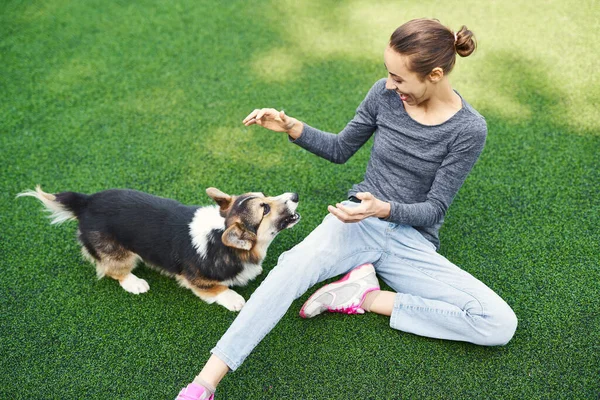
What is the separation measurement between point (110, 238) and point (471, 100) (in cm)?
286

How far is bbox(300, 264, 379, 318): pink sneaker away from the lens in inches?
104

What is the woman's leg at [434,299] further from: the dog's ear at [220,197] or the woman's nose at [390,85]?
the dog's ear at [220,197]

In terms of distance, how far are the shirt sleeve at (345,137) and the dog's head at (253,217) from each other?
1.04ft

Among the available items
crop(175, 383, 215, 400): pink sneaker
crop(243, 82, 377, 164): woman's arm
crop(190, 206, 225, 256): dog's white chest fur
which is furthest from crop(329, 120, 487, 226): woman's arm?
crop(175, 383, 215, 400): pink sneaker

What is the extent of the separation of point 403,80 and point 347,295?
3.85 feet

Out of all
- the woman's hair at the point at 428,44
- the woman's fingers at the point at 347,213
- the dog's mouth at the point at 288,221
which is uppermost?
the woman's hair at the point at 428,44

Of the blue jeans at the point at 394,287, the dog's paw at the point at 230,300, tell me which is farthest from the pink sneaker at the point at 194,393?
the dog's paw at the point at 230,300

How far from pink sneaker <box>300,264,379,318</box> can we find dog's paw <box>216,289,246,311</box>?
1.25ft

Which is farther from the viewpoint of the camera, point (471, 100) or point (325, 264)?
point (471, 100)

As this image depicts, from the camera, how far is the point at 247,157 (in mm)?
3588

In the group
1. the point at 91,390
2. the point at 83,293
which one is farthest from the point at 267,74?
the point at 91,390

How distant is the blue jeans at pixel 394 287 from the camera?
227 cm

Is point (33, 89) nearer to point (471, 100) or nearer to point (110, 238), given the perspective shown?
point (110, 238)

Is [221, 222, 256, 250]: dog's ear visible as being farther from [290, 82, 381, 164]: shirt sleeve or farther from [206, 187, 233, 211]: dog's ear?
[290, 82, 381, 164]: shirt sleeve
